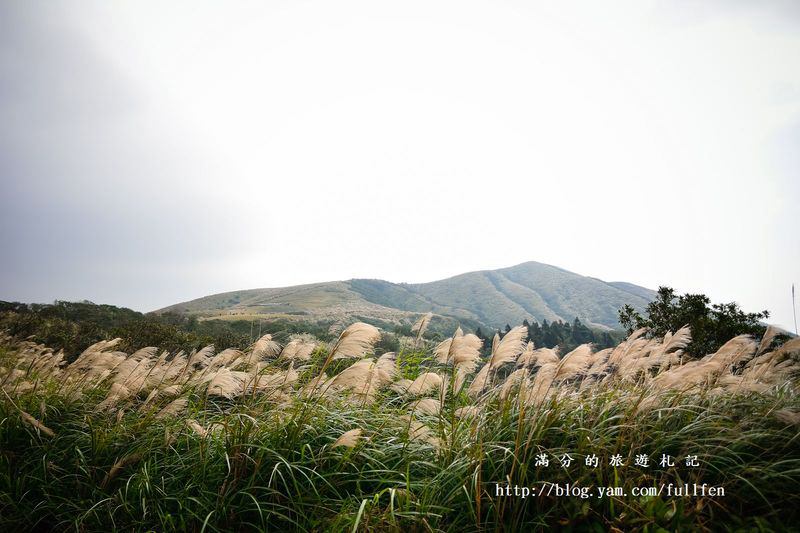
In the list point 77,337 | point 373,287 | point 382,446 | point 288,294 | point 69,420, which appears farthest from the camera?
point 373,287

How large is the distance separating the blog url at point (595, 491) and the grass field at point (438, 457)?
0.02 m

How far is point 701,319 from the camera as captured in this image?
1766 cm

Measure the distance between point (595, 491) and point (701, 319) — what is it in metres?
19.8

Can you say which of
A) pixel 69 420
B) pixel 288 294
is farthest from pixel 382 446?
pixel 288 294

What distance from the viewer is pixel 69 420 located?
185 inches

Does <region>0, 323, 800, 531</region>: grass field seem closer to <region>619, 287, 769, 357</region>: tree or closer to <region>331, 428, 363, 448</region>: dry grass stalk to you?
<region>331, 428, 363, 448</region>: dry grass stalk

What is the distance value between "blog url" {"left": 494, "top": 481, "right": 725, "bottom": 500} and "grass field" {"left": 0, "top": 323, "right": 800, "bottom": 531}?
0.02m

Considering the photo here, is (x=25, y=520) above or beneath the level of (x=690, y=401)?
beneath

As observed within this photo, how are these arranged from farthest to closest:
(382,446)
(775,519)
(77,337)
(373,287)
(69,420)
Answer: (373,287) → (77,337) → (69,420) → (382,446) → (775,519)

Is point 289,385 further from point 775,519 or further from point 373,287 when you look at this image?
point 373,287

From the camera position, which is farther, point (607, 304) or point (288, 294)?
point (607, 304)

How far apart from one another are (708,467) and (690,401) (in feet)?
4.23

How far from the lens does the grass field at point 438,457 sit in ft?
8.40

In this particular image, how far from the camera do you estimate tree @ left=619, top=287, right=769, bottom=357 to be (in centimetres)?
1716
